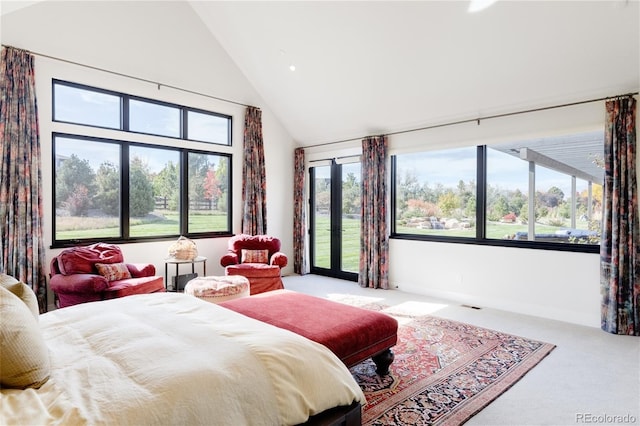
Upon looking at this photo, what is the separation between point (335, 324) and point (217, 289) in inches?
65.4

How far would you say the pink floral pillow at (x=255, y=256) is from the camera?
5445 mm

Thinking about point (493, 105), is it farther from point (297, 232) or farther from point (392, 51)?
point (297, 232)

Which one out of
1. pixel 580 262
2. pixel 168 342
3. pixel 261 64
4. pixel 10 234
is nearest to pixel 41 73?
pixel 10 234

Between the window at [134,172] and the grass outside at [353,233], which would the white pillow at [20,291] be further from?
the grass outside at [353,233]

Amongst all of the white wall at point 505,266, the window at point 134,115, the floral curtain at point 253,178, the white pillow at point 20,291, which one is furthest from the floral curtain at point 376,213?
the white pillow at point 20,291

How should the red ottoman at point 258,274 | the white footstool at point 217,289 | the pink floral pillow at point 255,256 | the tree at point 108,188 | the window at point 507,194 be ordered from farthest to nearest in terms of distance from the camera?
1. the pink floral pillow at point 255,256
2. the red ottoman at point 258,274
3. the tree at point 108,188
4. the window at point 507,194
5. the white footstool at point 217,289

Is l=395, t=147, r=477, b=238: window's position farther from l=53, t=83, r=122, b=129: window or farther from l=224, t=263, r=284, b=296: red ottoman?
l=53, t=83, r=122, b=129: window

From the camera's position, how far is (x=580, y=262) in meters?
4.12

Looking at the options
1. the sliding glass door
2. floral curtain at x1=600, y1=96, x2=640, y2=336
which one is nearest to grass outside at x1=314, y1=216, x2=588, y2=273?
the sliding glass door

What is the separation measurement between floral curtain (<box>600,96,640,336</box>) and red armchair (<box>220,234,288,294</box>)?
3811mm

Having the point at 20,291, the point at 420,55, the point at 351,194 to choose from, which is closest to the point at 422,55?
the point at 420,55

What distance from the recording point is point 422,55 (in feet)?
14.5

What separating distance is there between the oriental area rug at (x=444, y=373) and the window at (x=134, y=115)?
4.27 meters

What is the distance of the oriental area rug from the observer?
2301 millimetres
